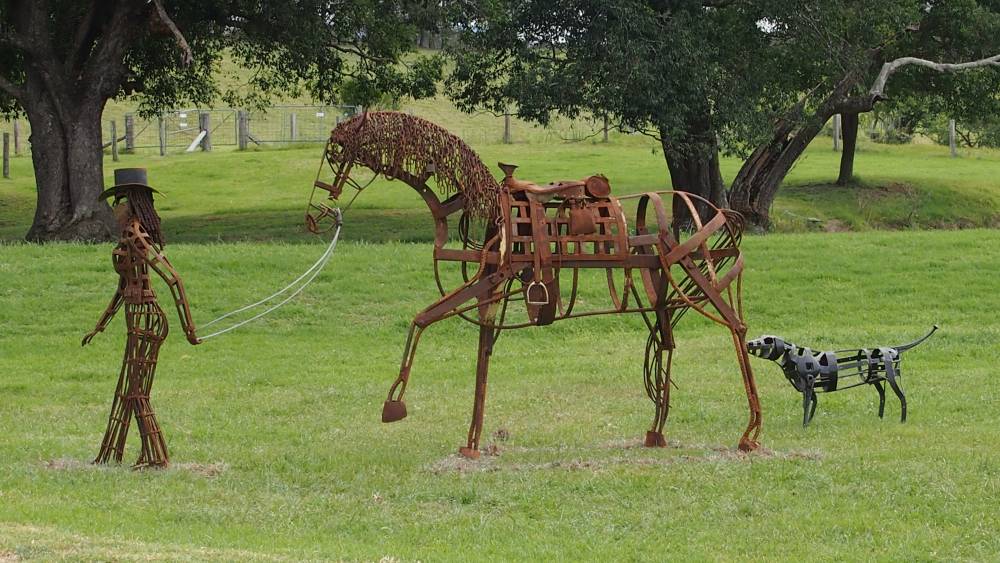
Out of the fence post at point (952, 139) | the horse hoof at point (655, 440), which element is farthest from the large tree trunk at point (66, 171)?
the fence post at point (952, 139)

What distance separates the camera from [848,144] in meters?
36.5

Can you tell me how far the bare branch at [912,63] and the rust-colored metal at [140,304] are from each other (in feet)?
62.5

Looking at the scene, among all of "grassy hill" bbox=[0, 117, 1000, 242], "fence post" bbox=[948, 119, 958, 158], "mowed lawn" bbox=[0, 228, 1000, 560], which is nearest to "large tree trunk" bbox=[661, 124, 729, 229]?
"grassy hill" bbox=[0, 117, 1000, 242]

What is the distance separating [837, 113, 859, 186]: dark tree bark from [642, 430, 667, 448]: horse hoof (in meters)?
24.6

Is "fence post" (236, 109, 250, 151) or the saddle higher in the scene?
"fence post" (236, 109, 250, 151)

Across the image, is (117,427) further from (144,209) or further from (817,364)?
(817,364)

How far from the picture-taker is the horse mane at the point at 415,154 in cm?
1046

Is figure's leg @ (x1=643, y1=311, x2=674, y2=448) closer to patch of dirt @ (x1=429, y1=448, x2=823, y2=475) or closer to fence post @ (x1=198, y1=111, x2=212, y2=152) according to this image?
patch of dirt @ (x1=429, y1=448, x2=823, y2=475)

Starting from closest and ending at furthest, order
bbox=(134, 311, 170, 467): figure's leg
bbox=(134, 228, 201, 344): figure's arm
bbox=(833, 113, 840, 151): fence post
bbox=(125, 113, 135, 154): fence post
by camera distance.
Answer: bbox=(134, 228, 201, 344): figure's arm → bbox=(134, 311, 170, 467): figure's leg → bbox=(125, 113, 135, 154): fence post → bbox=(833, 113, 840, 151): fence post

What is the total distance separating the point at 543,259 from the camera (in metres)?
10.8

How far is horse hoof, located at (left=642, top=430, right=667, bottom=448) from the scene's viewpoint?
11.8 m

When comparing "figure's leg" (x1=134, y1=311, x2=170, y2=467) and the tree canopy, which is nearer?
"figure's leg" (x1=134, y1=311, x2=170, y2=467)

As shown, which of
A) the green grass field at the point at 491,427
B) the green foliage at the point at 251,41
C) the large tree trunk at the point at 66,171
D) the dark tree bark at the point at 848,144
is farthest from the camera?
the dark tree bark at the point at 848,144

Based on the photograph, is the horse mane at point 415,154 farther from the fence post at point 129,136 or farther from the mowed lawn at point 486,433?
the fence post at point 129,136
